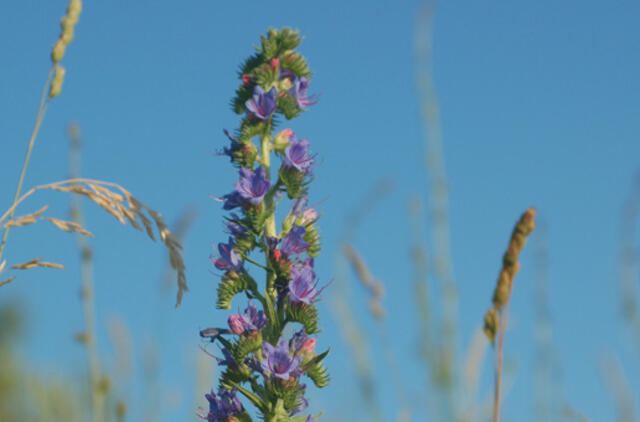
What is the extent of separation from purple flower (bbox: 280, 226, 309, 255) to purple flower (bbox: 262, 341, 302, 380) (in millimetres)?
405

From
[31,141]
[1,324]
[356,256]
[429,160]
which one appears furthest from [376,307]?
[1,324]

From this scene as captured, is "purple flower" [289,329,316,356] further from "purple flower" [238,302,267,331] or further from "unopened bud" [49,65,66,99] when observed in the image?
"unopened bud" [49,65,66,99]

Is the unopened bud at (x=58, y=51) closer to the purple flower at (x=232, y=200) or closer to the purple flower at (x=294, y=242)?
the purple flower at (x=232, y=200)

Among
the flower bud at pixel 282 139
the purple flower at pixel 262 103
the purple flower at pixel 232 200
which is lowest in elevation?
the purple flower at pixel 232 200

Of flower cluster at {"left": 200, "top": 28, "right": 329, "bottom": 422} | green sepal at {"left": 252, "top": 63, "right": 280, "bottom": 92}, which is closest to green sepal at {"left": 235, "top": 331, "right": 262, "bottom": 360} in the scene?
flower cluster at {"left": 200, "top": 28, "right": 329, "bottom": 422}

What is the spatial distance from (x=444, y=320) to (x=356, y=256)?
76.4 inches

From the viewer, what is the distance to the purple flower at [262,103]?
135 inches

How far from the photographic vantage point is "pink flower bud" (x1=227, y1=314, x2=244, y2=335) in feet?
10.0

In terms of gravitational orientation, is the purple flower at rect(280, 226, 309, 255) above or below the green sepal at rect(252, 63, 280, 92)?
below

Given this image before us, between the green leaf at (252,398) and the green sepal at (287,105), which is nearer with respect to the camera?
the green leaf at (252,398)

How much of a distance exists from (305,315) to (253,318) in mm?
211

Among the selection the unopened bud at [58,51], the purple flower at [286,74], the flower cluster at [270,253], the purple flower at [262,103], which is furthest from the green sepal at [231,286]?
the unopened bud at [58,51]

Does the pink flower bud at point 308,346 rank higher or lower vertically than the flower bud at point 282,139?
lower

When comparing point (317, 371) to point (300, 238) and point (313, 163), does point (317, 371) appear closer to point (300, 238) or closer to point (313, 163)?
point (300, 238)
